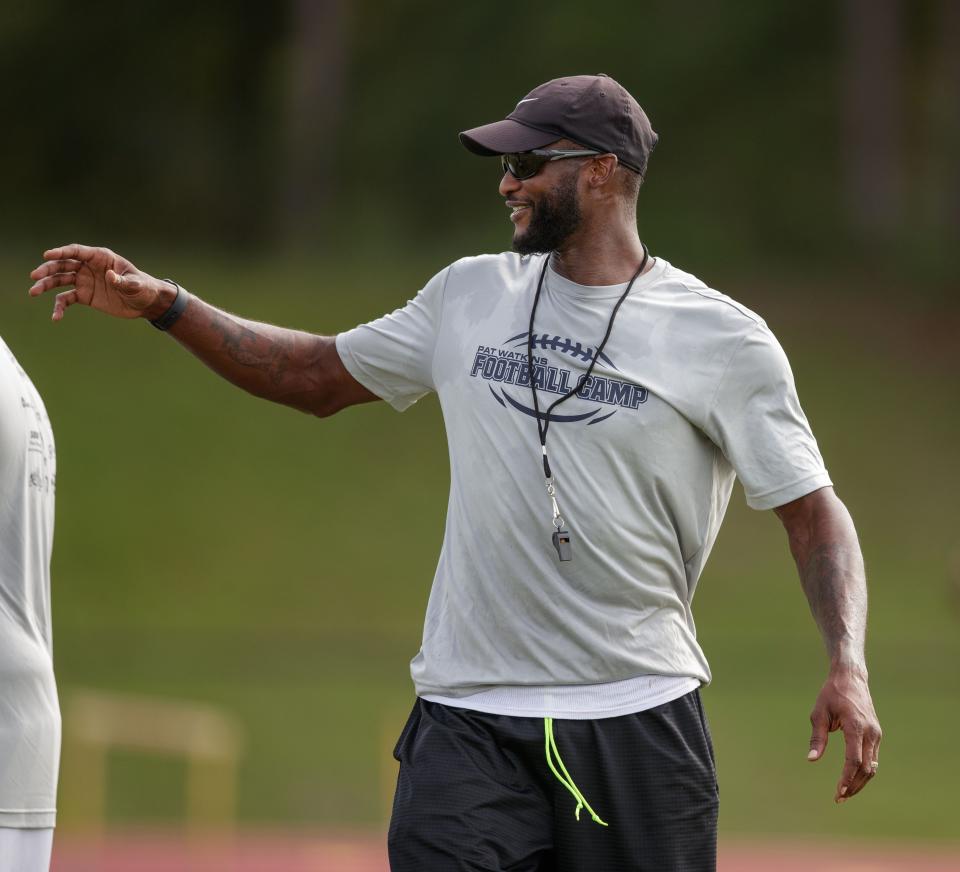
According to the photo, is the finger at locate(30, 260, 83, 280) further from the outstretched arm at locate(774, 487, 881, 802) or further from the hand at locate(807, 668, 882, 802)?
the hand at locate(807, 668, 882, 802)

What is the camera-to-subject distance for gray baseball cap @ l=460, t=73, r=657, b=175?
12.8ft

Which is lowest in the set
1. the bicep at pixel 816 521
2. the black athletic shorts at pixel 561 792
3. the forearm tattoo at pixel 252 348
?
the black athletic shorts at pixel 561 792

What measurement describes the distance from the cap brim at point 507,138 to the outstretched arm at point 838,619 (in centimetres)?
93

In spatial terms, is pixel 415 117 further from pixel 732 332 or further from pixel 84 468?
pixel 732 332

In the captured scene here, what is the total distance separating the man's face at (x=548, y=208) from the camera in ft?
12.9

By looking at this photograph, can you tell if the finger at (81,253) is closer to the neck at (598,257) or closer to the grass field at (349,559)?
the neck at (598,257)

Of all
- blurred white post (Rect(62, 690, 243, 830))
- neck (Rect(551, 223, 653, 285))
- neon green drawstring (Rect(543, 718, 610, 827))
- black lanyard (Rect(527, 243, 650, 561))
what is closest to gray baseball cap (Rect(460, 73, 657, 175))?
neck (Rect(551, 223, 653, 285))

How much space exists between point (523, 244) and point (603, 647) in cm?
87

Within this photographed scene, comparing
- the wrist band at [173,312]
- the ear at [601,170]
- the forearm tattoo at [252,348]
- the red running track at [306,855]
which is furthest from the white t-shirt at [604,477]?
the red running track at [306,855]

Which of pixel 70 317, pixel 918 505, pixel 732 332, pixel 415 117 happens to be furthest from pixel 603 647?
pixel 415 117

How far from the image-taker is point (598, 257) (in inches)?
155

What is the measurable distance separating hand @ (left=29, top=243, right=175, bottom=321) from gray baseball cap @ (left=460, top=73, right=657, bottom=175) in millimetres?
788

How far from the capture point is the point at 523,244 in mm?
3912

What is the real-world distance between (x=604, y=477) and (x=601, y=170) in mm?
695
